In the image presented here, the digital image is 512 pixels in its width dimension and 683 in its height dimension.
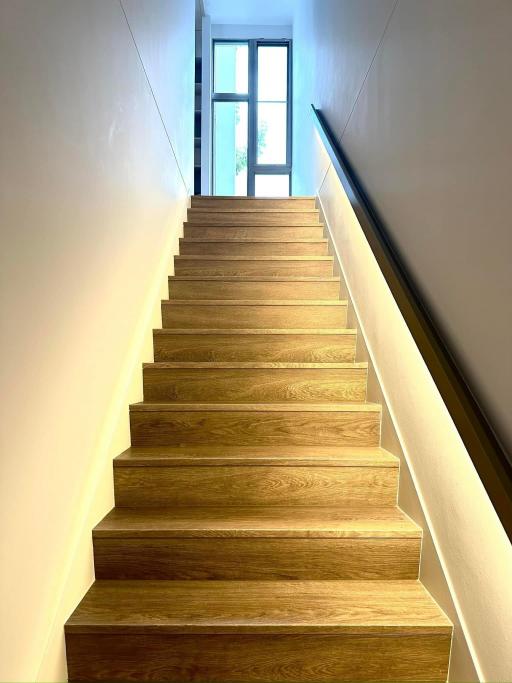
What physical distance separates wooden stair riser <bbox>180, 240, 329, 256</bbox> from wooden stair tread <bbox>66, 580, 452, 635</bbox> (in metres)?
2.19

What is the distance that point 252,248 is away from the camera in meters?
3.36

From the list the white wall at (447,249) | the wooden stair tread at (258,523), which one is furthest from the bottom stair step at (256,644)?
the wooden stair tread at (258,523)

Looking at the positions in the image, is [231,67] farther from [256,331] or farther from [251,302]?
[256,331]

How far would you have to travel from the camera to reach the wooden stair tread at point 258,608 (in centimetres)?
131

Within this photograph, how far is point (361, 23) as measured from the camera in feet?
8.04

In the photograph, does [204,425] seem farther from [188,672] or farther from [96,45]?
[96,45]

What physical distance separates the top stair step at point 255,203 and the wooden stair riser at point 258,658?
3233mm

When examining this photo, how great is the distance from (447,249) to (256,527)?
0.92 m

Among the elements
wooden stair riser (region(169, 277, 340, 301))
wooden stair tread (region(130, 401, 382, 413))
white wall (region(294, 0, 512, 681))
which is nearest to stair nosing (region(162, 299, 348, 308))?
wooden stair riser (region(169, 277, 340, 301))

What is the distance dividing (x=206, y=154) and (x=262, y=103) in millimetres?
1240

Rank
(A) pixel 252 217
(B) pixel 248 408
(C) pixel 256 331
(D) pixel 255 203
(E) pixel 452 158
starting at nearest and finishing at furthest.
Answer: (E) pixel 452 158 → (B) pixel 248 408 → (C) pixel 256 331 → (A) pixel 252 217 → (D) pixel 255 203

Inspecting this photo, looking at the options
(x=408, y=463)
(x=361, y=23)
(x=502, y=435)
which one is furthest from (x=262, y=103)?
(x=502, y=435)

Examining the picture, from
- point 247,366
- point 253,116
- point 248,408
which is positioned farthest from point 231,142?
point 248,408

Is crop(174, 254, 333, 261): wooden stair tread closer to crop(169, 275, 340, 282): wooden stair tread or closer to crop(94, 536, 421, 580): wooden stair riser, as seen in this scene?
crop(169, 275, 340, 282): wooden stair tread
